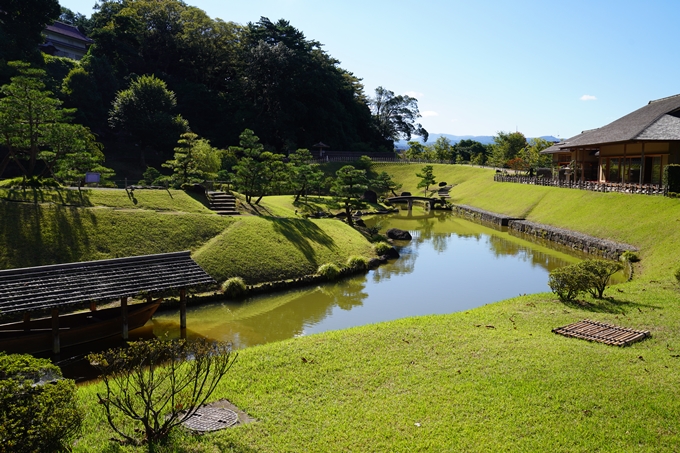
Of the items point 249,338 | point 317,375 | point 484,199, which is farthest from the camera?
point 484,199

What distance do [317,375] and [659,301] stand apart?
11.6m

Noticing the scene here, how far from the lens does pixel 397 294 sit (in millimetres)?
20328

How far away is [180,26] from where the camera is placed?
221ft

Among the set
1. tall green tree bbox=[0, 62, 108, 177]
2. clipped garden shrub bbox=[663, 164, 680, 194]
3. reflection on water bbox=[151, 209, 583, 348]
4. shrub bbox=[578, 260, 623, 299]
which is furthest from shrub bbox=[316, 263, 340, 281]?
clipped garden shrub bbox=[663, 164, 680, 194]

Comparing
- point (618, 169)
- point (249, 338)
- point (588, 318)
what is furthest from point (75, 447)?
point (618, 169)

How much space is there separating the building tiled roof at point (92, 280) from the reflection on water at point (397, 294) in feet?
7.23

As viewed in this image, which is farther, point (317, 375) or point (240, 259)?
point (240, 259)

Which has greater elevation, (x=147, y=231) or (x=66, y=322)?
(x=147, y=231)

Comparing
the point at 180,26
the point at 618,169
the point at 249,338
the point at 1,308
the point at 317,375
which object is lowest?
the point at 249,338

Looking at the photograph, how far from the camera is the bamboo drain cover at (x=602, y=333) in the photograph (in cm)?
1146

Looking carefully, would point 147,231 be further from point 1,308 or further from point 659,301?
point 659,301

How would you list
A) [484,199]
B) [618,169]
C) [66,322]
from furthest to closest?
[484,199], [618,169], [66,322]

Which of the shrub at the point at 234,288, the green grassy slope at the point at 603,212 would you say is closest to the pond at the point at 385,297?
the shrub at the point at 234,288

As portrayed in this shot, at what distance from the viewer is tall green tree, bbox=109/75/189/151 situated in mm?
49781
